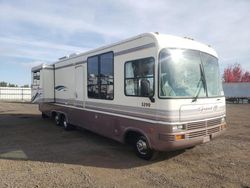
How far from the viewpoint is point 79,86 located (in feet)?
35.4

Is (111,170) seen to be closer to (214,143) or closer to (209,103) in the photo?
(209,103)

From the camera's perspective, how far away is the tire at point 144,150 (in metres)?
7.21

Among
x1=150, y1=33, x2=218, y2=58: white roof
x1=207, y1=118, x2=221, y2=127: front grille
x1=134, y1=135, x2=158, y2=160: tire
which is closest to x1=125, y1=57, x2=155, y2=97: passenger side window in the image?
x1=150, y1=33, x2=218, y2=58: white roof

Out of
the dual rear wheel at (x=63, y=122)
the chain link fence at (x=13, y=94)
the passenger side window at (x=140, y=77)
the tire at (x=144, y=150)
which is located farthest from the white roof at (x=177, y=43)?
the chain link fence at (x=13, y=94)

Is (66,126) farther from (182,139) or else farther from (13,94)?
(13,94)

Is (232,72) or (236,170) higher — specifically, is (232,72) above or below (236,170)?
above

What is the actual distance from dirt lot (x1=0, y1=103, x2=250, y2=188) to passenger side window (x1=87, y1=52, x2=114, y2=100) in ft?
5.37

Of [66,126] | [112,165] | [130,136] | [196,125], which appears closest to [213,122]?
[196,125]

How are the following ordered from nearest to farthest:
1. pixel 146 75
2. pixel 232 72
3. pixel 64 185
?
pixel 64 185 < pixel 146 75 < pixel 232 72

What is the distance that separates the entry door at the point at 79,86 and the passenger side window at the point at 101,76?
26.5 inches

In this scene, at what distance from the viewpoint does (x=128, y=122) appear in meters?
7.68

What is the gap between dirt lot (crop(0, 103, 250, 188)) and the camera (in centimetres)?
595

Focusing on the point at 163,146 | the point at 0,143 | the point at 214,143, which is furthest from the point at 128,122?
the point at 0,143

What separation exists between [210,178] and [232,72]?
6461 centimetres
